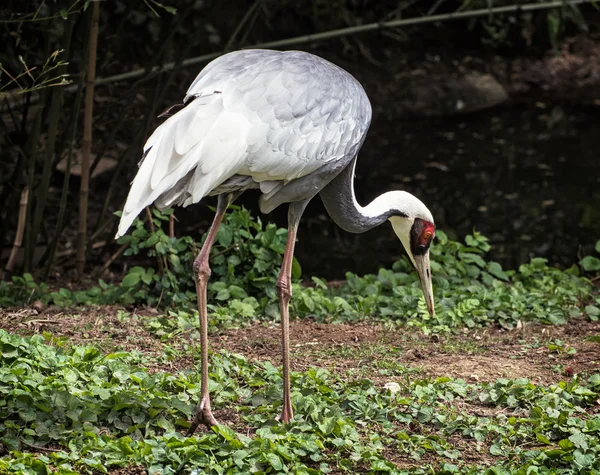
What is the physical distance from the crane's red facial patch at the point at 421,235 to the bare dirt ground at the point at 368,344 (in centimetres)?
60

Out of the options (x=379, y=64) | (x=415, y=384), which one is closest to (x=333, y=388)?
(x=415, y=384)

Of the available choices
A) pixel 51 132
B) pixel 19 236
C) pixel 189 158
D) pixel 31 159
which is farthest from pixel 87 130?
pixel 189 158

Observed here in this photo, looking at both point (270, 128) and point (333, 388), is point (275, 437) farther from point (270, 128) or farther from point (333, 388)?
point (270, 128)

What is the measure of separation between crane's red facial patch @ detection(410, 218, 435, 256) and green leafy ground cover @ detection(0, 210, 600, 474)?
0.60 meters

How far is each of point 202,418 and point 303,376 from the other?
0.80 meters

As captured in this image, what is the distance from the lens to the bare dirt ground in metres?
5.54

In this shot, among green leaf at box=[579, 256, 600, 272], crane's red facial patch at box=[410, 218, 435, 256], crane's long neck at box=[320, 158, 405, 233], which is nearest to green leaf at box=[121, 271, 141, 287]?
crane's long neck at box=[320, 158, 405, 233]

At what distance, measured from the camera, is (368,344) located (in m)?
6.02

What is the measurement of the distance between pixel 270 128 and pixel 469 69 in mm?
10724

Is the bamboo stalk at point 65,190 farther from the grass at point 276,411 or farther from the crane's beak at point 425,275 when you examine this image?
the crane's beak at point 425,275

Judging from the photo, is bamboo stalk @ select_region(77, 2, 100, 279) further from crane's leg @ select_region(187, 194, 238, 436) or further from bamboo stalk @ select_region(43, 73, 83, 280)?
crane's leg @ select_region(187, 194, 238, 436)

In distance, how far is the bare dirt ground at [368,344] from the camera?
554cm

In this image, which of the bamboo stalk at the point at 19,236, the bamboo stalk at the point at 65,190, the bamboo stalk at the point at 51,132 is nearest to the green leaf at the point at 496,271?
the bamboo stalk at the point at 65,190

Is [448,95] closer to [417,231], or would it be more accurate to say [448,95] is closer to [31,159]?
[31,159]
